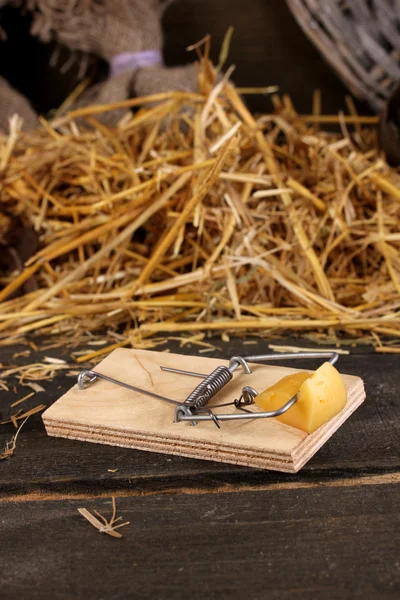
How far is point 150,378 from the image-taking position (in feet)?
3.60

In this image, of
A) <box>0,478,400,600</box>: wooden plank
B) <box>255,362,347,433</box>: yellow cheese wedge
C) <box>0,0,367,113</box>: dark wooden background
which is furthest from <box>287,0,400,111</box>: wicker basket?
<box>0,478,400,600</box>: wooden plank

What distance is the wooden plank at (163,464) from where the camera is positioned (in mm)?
900

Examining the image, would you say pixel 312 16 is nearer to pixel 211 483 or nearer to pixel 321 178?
pixel 321 178

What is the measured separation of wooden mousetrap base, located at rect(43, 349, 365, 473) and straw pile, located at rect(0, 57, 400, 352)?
0.82 feet

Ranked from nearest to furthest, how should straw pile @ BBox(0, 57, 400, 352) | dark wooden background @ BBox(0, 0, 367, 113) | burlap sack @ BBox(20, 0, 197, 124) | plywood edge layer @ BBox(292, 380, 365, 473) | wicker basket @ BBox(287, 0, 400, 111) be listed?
plywood edge layer @ BBox(292, 380, 365, 473), straw pile @ BBox(0, 57, 400, 352), wicker basket @ BBox(287, 0, 400, 111), burlap sack @ BBox(20, 0, 197, 124), dark wooden background @ BBox(0, 0, 367, 113)

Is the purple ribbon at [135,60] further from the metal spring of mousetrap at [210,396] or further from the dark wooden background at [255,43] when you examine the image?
the metal spring of mousetrap at [210,396]

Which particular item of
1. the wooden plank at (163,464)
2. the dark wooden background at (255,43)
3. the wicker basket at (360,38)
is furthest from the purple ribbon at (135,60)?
the wooden plank at (163,464)

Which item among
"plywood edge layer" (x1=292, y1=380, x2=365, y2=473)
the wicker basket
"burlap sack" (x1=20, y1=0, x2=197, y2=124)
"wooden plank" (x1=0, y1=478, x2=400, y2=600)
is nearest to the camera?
"wooden plank" (x1=0, y1=478, x2=400, y2=600)

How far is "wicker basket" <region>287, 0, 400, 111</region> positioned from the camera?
2.06 meters

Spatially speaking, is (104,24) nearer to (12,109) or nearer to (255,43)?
(12,109)

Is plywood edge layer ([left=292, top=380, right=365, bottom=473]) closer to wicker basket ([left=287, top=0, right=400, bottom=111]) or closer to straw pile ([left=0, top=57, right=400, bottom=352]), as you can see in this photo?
straw pile ([left=0, top=57, right=400, bottom=352])

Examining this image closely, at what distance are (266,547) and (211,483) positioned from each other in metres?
0.14

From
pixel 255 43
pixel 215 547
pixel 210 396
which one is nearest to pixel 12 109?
pixel 255 43

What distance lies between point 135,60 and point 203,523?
64.1 inches
